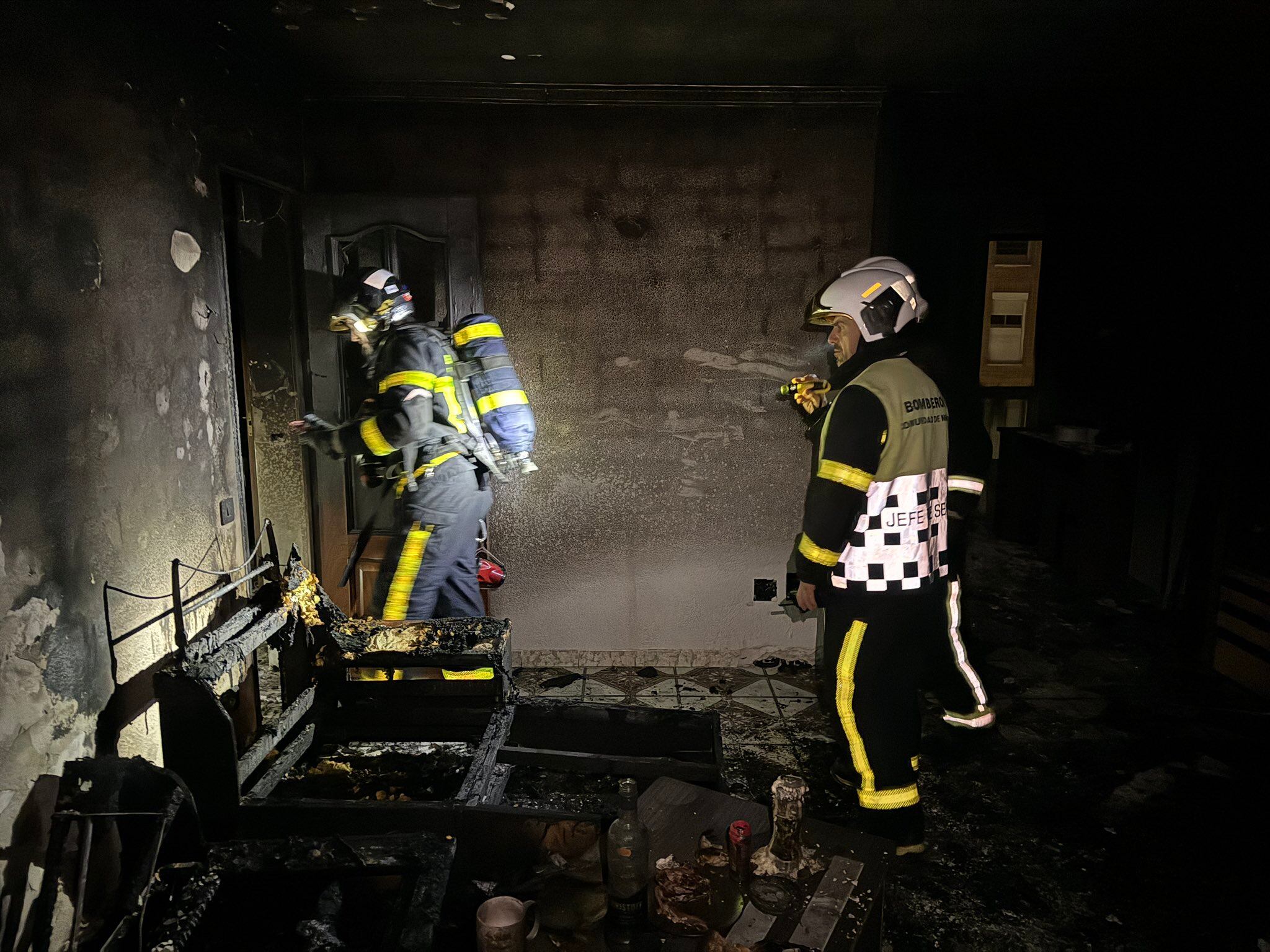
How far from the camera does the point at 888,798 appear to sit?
2.72 metres

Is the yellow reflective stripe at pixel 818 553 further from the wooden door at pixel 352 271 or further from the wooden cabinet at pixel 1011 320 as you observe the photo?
the wooden cabinet at pixel 1011 320

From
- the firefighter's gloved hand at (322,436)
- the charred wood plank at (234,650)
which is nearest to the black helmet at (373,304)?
the firefighter's gloved hand at (322,436)

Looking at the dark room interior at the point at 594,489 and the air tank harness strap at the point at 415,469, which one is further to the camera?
the air tank harness strap at the point at 415,469

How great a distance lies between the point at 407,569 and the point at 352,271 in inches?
67.5

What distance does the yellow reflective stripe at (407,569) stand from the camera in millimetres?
3764

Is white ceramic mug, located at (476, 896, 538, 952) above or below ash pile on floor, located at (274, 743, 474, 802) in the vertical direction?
above

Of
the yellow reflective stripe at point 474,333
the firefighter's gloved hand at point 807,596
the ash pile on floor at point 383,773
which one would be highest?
the yellow reflective stripe at point 474,333

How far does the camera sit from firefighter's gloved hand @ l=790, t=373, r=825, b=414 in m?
4.00

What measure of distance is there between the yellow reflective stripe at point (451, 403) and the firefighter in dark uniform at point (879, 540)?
1.84 meters

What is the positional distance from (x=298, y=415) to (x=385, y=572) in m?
1.13

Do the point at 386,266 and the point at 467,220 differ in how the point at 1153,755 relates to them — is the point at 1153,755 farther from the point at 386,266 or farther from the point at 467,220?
the point at 386,266

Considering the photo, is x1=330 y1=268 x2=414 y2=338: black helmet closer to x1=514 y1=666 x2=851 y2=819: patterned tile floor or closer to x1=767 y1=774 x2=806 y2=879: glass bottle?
x1=514 y1=666 x2=851 y2=819: patterned tile floor

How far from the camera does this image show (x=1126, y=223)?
661cm

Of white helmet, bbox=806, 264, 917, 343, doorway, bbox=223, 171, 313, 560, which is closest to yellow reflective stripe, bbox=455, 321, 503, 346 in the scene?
doorway, bbox=223, 171, 313, 560
